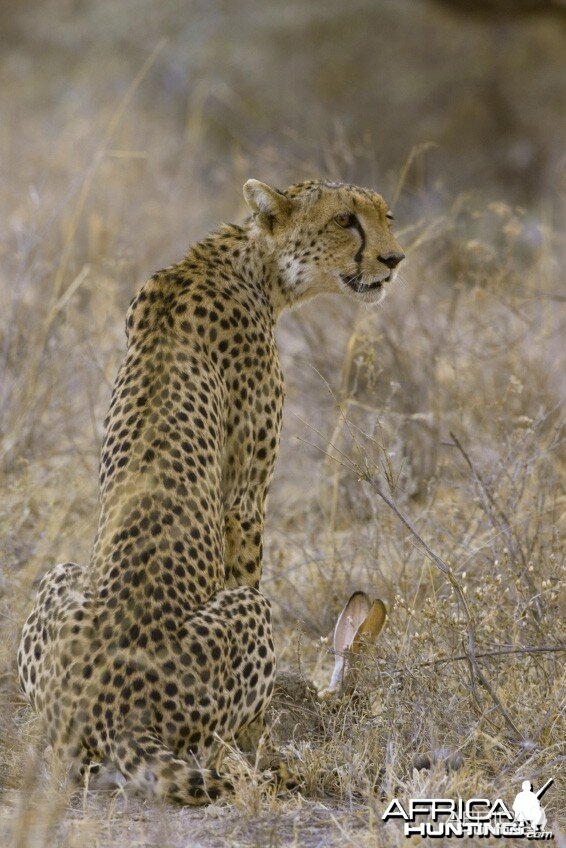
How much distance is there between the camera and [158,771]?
2939mm

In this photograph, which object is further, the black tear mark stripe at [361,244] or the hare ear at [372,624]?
the black tear mark stripe at [361,244]

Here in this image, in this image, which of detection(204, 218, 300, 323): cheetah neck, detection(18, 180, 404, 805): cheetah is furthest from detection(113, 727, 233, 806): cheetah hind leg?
detection(204, 218, 300, 323): cheetah neck

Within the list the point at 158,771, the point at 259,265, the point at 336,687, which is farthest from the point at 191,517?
the point at 259,265

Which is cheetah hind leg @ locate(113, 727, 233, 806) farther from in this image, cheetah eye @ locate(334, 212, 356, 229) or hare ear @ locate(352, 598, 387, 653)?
cheetah eye @ locate(334, 212, 356, 229)

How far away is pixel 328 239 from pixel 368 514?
1400mm

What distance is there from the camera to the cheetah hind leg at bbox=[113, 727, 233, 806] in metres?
2.94

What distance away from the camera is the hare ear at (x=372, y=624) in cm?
363

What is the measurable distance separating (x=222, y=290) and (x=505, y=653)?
131 centimetres

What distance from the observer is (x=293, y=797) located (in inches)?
123

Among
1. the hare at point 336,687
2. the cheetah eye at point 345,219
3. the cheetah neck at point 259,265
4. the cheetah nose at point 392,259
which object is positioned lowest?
Answer: the hare at point 336,687

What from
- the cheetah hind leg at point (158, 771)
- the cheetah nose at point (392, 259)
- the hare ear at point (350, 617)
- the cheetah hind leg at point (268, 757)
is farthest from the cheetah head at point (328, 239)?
the cheetah hind leg at point (158, 771)

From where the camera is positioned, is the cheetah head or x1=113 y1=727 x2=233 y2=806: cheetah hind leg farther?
the cheetah head

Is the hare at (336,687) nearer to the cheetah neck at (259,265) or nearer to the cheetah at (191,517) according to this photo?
the cheetah at (191,517)

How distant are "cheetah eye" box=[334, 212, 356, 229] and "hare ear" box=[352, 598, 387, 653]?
115 centimetres
